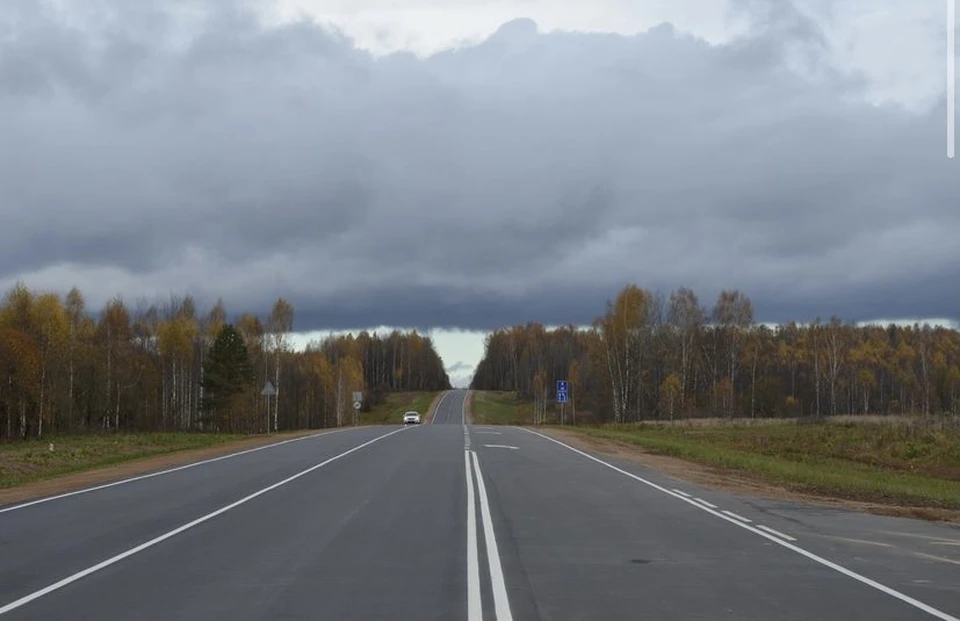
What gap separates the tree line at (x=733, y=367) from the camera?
89.2 meters

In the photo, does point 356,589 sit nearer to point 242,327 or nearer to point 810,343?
point 242,327

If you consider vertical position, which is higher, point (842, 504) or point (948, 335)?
point (948, 335)

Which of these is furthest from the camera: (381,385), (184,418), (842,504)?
(381,385)

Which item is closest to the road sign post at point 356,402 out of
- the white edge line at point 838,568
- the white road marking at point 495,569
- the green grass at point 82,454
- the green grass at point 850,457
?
the green grass at point 82,454

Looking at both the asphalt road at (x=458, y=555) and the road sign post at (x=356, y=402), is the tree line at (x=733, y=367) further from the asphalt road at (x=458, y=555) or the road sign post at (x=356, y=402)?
the asphalt road at (x=458, y=555)

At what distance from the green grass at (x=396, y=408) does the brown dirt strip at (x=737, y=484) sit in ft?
284

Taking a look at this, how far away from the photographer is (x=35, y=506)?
17.1m

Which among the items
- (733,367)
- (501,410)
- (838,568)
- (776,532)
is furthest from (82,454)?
(501,410)

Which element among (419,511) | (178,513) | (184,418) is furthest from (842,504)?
(184,418)

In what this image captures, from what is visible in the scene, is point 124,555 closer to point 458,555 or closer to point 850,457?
point 458,555

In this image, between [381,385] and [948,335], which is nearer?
[948,335]

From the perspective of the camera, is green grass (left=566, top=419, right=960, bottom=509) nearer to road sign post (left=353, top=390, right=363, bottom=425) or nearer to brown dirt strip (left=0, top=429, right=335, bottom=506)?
brown dirt strip (left=0, top=429, right=335, bottom=506)

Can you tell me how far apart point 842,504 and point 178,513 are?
42.0 feet

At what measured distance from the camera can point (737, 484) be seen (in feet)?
77.1
